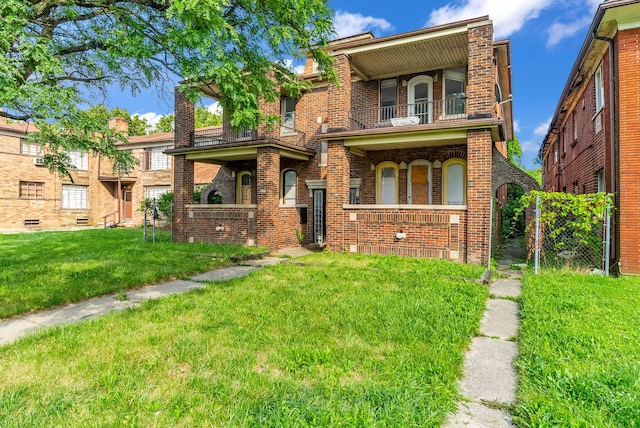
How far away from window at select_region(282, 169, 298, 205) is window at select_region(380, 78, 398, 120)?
447 centimetres

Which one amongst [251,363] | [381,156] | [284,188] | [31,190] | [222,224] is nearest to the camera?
[251,363]

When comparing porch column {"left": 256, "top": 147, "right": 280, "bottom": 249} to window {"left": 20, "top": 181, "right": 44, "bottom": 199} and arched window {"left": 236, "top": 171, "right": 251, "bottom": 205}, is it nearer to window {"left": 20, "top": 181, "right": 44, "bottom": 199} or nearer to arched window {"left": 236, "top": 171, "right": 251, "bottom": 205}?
arched window {"left": 236, "top": 171, "right": 251, "bottom": 205}

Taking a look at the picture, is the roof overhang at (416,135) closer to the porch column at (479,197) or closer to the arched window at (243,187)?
the porch column at (479,197)

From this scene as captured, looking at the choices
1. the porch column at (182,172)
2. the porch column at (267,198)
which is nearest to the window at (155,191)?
the porch column at (182,172)

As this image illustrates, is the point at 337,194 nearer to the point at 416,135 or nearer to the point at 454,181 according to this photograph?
the point at 416,135

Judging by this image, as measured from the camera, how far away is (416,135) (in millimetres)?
10609

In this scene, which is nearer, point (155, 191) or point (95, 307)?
point (95, 307)

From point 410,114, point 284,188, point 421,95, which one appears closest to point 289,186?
point 284,188

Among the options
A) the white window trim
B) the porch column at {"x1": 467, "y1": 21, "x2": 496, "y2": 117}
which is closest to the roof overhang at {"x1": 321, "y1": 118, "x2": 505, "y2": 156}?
the porch column at {"x1": 467, "y1": 21, "x2": 496, "y2": 117}

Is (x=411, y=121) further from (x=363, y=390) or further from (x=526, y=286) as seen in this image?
(x=363, y=390)

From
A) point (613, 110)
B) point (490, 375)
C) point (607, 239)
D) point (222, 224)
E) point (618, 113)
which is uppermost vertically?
point (613, 110)

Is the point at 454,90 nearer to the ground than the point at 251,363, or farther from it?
farther from it

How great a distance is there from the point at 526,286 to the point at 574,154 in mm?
10163

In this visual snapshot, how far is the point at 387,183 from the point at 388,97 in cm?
347
